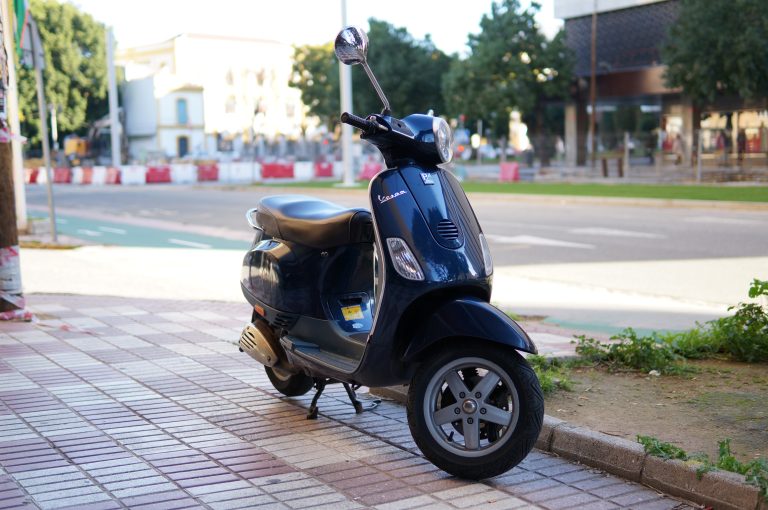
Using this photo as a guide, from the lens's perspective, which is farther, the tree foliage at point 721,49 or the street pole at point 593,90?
the street pole at point 593,90

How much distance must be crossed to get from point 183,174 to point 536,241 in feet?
107

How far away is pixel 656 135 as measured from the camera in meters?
36.8

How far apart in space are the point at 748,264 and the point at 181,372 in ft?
25.6

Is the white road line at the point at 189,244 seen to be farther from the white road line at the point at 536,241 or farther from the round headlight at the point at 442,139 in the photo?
the round headlight at the point at 442,139

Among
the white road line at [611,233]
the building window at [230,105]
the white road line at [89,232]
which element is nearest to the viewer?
the white road line at [611,233]

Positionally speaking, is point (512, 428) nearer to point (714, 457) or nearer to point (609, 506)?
point (609, 506)

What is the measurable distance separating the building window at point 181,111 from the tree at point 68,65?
10.1 meters

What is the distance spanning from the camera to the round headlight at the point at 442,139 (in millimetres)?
4420

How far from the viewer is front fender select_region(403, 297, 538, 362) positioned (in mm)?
4031

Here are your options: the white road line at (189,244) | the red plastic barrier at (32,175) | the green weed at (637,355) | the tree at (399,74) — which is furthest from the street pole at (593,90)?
the green weed at (637,355)

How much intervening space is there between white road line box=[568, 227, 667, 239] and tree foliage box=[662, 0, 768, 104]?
17029 mm

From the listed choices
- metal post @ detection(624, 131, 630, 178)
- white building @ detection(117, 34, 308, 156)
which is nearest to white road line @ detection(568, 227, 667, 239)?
metal post @ detection(624, 131, 630, 178)

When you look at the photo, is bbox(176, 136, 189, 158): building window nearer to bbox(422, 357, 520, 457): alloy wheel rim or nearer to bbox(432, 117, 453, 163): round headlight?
bbox(432, 117, 453, 163): round headlight

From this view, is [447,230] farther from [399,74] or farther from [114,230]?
[399,74]
